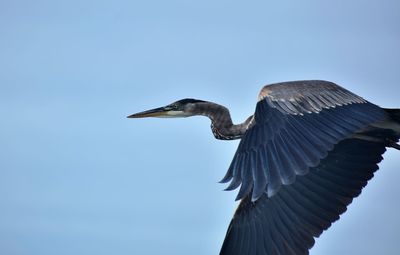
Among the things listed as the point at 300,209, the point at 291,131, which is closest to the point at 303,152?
the point at 291,131

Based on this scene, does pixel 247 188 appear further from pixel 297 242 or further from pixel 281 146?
→ pixel 297 242

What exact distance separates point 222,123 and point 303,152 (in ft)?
11.1

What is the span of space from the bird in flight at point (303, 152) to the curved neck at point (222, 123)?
0.01 metres

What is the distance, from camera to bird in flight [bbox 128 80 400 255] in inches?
349

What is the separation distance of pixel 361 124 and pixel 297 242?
166 centimetres

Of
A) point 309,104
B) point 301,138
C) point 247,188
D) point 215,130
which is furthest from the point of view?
point 215,130

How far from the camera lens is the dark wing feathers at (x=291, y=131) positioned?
27.6 feet

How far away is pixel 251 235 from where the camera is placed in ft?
35.3

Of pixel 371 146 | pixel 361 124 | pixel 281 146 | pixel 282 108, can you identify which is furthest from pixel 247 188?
pixel 371 146

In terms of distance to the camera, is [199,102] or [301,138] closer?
[301,138]

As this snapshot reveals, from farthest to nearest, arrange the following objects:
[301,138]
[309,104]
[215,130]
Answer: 1. [215,130]
2. [309,104]
3. [301,138]

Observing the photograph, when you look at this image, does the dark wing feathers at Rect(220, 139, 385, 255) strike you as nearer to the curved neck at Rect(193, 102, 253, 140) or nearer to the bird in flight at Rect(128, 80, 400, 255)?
the bird in flight at Rect(128, 80, 400, 255)

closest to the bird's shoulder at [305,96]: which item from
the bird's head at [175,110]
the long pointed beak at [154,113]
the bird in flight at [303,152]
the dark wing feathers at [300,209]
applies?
the bird in flight at [303,152]

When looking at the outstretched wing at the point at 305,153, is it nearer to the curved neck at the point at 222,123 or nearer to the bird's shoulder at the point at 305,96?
the bird's shoulder at the point at 305,96
